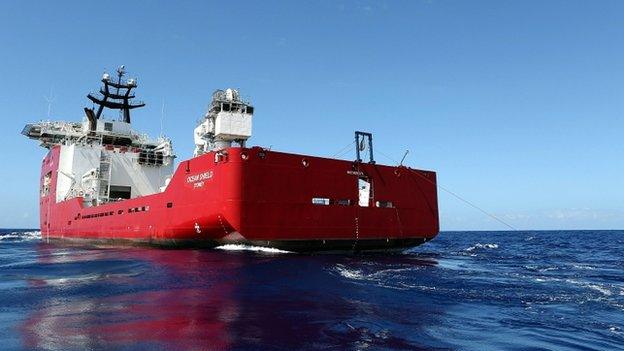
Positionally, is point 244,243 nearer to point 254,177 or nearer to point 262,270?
point 254,177

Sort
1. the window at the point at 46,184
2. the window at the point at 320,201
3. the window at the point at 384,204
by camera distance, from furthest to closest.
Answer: the window at the point at 46,184 → the window at the point at 384,204 → the window at the point at 320,201

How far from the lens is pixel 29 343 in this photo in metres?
5.62

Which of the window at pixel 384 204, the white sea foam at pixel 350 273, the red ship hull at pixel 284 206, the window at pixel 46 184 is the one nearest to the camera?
the white sea foam at pixel 350 273

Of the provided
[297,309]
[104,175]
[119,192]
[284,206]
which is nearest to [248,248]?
[284,206]

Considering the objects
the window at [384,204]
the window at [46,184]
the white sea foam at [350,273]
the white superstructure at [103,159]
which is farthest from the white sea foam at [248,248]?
the window at [46,184]

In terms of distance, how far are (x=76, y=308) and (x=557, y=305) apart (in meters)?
9.27

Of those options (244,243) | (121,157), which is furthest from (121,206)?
(244,243)

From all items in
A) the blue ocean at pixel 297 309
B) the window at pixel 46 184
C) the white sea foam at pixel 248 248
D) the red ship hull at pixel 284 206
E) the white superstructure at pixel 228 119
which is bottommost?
the blue ocean at pixel 297 309

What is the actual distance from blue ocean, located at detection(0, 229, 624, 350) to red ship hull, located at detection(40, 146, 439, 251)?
14.3ft

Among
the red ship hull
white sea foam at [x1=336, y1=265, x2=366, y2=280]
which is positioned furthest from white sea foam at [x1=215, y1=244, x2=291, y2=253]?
white sea foam at [x1=336, y1=265, x2=366, y2=280]

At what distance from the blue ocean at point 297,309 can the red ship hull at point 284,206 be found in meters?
4.36

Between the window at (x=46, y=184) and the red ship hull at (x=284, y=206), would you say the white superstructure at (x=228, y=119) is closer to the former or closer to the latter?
the red ship hull at (x=284, y=206)

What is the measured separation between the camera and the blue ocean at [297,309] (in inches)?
236

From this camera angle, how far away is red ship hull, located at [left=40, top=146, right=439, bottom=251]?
717 inches
